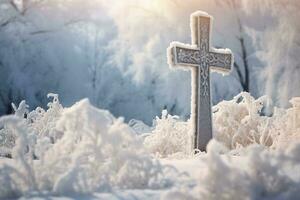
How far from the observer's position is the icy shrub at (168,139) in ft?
20.8

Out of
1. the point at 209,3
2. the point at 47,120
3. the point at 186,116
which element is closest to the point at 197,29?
the point at 47,120

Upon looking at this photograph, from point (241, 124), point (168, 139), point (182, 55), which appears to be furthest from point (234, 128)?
point (182, 55)

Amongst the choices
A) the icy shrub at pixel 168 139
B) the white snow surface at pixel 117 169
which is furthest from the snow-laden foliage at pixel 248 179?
the icy shrub at pixel 168 139

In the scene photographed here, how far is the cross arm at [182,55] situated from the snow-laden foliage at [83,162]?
2984 mm

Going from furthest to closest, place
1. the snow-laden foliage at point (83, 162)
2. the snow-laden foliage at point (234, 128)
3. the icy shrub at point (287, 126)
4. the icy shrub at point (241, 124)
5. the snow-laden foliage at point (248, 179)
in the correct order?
the icy shrub at point (241, 124) < the snow-laden foliage at point (234, 128) < the icy shrub at point (287, 126) < the snow-laden foliage at point (83, 162) < the snow-laden foliage at point (248, 179)

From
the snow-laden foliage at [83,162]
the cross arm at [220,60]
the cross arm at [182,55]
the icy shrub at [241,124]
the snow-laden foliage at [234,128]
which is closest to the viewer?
the snow-laden foliage at [83,162]

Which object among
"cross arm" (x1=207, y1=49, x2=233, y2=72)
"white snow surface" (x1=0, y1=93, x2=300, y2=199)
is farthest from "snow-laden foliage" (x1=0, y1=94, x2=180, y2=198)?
"cross arm" (x1=207, y1=49, x2=233, y2=72)

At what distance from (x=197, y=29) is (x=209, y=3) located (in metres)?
7.87

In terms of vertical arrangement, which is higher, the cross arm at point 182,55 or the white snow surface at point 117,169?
the cross arm at point 182,55

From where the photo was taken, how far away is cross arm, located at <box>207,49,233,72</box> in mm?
6277

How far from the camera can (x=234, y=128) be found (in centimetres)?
671

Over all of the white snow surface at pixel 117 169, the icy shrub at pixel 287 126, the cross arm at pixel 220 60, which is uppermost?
the cross arm at pixel 220 60

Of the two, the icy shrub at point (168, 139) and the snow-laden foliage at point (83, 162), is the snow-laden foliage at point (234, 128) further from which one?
the snow-laden foliage at point (83, 162)

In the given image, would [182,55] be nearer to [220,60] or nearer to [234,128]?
[220,60]
